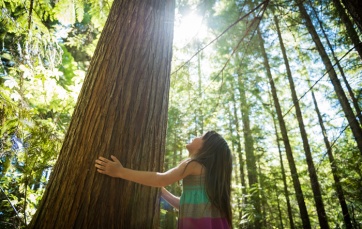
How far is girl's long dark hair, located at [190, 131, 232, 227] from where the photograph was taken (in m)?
2.03

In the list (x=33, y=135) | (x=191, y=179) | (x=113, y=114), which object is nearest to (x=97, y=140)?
(x=113, y=114)

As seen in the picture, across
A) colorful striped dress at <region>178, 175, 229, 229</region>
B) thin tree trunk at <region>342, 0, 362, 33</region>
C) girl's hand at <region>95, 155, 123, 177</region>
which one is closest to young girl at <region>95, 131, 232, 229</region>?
colorful striped dress at <region>178, 175, 229, 229</region>

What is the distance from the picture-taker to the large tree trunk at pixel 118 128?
1297mm

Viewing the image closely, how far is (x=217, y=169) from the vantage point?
7.18ft

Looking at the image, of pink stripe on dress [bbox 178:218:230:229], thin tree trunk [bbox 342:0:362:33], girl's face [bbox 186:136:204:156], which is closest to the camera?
thin tree trunk [bbox 342:0:362:33]

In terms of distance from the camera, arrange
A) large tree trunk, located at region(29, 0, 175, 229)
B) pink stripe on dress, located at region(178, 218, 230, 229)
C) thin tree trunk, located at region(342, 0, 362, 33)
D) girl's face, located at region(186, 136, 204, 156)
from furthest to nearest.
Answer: girl's face, located at region(186, 136, 204, 156)
pink stripe on dress, located at region(178, 218, 230, 229)
thin tree trunk, located at region(342, 0, 362, 33)
large tree trunk, located at region(29, 0, 175, 229)

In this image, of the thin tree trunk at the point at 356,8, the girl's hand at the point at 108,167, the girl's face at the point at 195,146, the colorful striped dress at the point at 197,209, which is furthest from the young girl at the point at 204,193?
the thin tree trunk at the point at 356,8

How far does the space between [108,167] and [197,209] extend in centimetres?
104

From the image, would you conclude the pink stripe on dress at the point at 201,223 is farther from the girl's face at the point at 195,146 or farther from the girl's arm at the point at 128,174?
the girl's face at the point at 195,146

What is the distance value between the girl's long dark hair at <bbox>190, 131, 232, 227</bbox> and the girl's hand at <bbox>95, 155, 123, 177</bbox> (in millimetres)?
903

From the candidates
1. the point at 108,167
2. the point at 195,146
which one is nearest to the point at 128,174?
the point at 108,167

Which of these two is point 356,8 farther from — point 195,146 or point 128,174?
point 128,174

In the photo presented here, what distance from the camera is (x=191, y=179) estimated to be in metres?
2.10

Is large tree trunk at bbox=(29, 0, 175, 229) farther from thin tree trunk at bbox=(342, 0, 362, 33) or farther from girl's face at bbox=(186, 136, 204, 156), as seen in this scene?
thin tree trunk at bbox=(342, 0, 362, 33)
